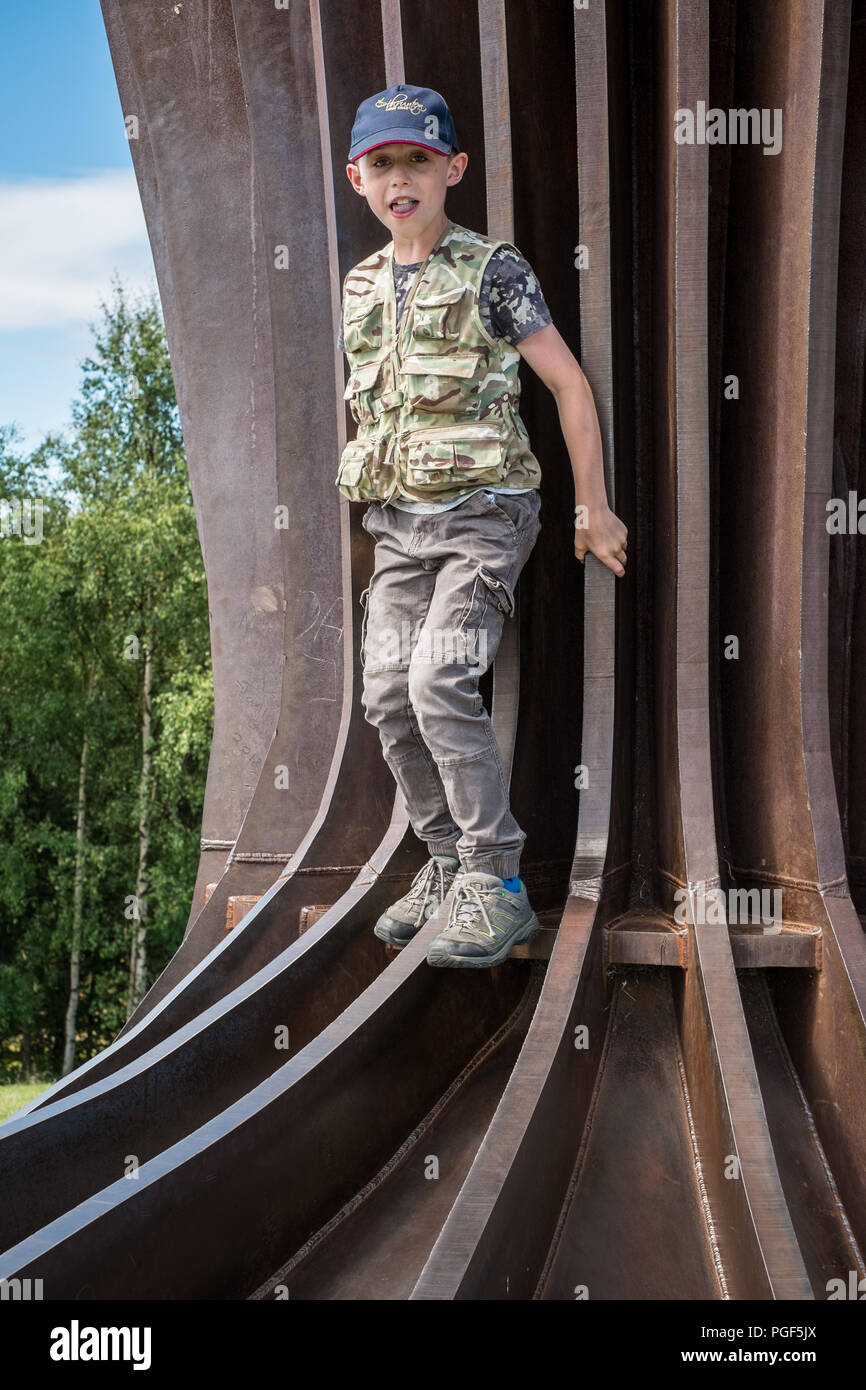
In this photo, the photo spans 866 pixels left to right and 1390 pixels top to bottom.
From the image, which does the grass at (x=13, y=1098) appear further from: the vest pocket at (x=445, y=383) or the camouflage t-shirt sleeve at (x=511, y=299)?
the camouflage t-shirt sleeve at (x=511, y=299)

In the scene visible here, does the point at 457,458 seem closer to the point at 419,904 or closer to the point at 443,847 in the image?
the point at 443,847

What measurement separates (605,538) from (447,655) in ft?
2.03

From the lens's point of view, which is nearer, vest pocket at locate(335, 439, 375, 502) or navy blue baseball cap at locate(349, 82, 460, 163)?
navy blue baseball cap at locate(349, 82, 460, 163)

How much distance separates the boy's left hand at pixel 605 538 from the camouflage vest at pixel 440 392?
0.69 feet

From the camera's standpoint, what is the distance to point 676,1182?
3.14 meters

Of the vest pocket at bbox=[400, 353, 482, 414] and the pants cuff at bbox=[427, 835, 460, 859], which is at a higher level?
the vest pocket at bbox=[400, 353, 482, 414]

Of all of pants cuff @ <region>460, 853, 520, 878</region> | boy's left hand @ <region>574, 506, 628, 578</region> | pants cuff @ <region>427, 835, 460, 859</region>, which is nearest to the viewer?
pants cuff @ <region>460, 853, 520, 878</region>

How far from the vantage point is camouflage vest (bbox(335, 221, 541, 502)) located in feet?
11.7

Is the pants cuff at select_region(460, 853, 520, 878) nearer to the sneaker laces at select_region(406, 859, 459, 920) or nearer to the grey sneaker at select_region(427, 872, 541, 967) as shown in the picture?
the grey sneaker at select_region(427, 872, 541, 967)

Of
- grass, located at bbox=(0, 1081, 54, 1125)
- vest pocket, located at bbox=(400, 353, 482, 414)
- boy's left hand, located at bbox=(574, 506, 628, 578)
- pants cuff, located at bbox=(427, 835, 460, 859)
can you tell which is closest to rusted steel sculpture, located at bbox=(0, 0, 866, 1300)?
boy's left hand, located at bbox=(574, 506, 628, 578)
